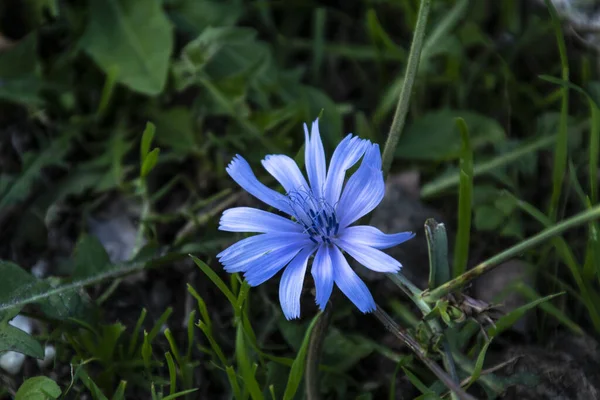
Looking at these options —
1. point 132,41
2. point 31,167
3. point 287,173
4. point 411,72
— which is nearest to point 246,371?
point 287,173

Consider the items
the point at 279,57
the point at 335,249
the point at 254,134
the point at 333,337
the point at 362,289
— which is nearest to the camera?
the point at 362,289

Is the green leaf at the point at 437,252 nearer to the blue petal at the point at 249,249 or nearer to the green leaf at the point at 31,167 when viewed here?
the blue petal at the point at 249,249

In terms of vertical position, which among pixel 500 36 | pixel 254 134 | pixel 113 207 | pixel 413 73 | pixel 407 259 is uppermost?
pixel 413 73

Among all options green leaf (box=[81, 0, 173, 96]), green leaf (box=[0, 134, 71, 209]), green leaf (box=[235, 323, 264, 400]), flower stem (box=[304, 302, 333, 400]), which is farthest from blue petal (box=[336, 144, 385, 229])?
green leaf (box=[0, 134, 71, 209])

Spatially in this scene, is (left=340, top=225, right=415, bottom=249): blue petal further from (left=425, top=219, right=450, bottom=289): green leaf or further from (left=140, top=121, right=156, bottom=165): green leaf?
(left=140, top=121, right=156, bottom=165): green leaf

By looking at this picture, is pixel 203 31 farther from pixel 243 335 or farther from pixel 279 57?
pixel 243 335

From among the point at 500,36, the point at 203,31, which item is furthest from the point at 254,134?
the point at 500,36

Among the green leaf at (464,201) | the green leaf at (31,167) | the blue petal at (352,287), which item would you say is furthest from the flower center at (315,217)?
the green leaf at (31,167)
